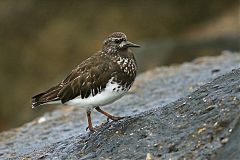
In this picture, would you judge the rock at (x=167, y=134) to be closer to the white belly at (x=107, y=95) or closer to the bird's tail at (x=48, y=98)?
the white belly at (x=107, y=95)

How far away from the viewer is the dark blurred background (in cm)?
1669

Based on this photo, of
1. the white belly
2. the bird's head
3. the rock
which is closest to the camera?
the rock

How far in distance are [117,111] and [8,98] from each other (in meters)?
8.02

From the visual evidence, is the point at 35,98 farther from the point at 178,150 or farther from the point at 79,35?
the point at 79,35

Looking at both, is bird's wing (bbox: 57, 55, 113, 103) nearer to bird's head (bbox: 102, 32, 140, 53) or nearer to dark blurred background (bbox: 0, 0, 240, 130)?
bird's head (bbox: 102, 32, 140, 53)

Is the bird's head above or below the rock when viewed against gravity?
above

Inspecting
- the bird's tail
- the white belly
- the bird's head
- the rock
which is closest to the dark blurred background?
the rock

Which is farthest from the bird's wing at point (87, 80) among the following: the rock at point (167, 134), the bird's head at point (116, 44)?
the rock at point (167, 134)

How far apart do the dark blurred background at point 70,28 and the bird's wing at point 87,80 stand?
9184mm

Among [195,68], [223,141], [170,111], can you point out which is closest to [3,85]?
[195,68]

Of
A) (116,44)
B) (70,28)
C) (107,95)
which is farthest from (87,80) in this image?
(70,28)

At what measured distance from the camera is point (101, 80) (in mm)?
6363

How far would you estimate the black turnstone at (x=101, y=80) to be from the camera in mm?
6332

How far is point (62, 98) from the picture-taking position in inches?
263
